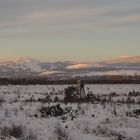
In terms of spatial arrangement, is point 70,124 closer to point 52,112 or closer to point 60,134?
point 60,134

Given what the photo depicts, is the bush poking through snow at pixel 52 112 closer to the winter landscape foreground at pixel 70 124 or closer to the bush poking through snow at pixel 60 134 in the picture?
the winter landscape foreground at pixel 70 124

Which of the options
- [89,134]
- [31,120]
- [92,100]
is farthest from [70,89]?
[89,134]

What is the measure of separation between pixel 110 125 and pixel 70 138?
2.34 m

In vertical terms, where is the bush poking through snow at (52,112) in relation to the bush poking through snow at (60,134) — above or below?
above

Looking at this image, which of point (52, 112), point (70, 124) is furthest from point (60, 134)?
point (52, 112)

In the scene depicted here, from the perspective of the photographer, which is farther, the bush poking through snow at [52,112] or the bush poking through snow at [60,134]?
the bush poking through snow at [52,112]

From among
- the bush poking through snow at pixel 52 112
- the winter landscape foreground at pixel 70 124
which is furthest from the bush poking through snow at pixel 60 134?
the bush poking through snow at pixel 52 112

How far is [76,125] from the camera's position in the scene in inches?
511

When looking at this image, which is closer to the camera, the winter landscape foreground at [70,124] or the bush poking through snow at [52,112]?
the winter landscape foreground at [70,124]

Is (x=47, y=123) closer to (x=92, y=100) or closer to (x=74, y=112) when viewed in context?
(x=74, y=112)

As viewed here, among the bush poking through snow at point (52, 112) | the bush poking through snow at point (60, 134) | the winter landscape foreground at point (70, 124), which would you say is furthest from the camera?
the bush poking through snow at point (52, 112)

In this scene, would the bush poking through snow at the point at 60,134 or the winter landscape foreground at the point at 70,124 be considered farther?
the winter landscape foreground at the point at 70,124

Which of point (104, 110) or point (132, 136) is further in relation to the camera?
point (104, 110)

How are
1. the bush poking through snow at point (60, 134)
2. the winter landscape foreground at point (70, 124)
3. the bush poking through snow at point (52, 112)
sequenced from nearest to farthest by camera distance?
the bush poking through snow at point (60, 134) < the winter landscape foreground at point (70, 124) < the bush poking through snow at point (52, 112)
